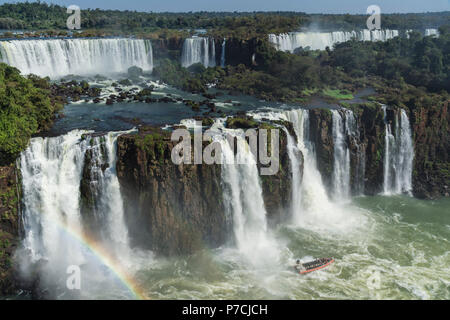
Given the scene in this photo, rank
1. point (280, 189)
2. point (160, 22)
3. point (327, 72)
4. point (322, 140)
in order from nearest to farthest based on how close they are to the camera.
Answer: point (280, 189) < point (322, 140) < point (327, 72) < point (160, 22)

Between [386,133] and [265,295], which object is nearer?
[265,295]

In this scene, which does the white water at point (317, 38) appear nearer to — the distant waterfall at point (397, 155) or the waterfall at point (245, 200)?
the distant waterfall at point (397, 155)

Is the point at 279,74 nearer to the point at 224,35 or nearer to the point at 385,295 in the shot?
the point at 224,35

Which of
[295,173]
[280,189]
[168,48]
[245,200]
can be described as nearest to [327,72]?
[295,173]

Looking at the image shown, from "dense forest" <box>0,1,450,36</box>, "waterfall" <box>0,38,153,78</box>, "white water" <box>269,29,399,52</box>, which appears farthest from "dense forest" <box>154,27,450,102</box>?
"dense forest" <box>0,1,450,36</box>

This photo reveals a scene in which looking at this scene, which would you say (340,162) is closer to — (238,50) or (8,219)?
(8,219)

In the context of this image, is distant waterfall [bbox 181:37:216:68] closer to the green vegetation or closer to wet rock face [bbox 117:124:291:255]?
the green vegetation

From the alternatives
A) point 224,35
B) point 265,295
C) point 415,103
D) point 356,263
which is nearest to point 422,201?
point 415,103
